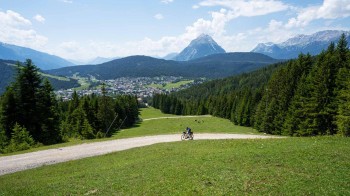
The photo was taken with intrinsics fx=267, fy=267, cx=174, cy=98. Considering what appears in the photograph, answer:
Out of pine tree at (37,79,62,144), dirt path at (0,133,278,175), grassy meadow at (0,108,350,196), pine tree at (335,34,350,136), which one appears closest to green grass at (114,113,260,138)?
pine tree at (37,79,62,144)

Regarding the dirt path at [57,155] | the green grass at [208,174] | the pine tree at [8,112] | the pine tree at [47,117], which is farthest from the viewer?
the pine tree at [47,117]

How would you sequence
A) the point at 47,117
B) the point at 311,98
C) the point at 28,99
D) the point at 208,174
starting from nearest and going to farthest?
the point at 208,174
the point at 28,99
the point at 47,117
the point at 311,98

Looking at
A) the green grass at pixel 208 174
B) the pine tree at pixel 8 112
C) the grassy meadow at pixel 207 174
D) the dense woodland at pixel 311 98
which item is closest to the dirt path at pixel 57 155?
the grassy meadow at pixel 207 174

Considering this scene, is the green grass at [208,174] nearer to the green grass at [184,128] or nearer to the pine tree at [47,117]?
the pine tree at [47,117]

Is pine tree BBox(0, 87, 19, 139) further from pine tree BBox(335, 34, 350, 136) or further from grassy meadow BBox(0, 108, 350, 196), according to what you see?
pine tree BBox(335, 34, 350, 136)

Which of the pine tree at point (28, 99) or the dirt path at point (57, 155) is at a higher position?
the pine tree at point (28, 99)

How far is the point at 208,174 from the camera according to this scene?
17.7 metres

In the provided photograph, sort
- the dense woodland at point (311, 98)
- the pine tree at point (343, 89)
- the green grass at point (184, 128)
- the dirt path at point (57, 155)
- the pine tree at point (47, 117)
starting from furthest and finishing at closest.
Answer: the green grass at point (184, 128)
the dense woodland at point (311, 98)
the pine tree at point (47, 117)
the pine tree at point (343, 89)
the dirt path at point (57, 155)

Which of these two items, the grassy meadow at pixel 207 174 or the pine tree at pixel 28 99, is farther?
the pine tree at pixel 28 99

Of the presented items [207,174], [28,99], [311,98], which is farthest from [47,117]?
[311,98]

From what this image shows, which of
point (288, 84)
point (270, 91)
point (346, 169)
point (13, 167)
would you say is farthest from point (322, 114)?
point (13, 167)

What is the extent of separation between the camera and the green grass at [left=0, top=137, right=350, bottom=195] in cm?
1489

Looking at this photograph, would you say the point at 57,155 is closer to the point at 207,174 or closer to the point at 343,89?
the point at 207,174

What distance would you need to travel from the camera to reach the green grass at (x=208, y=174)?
48.9ft
